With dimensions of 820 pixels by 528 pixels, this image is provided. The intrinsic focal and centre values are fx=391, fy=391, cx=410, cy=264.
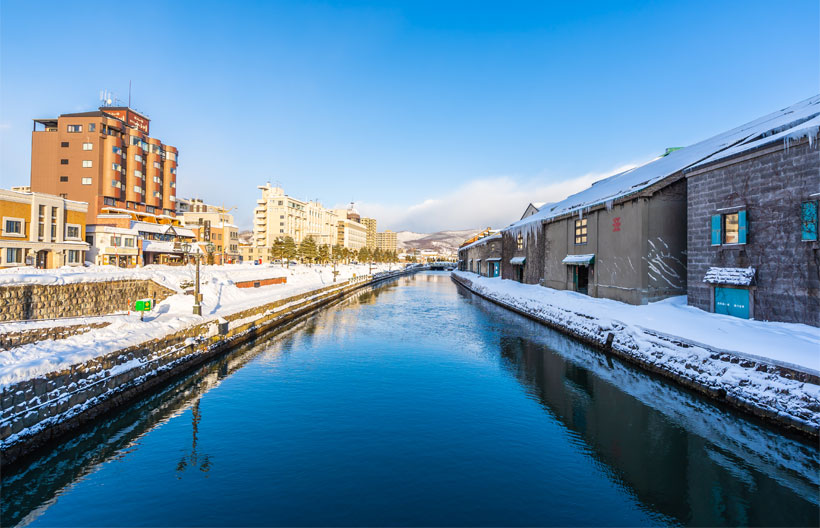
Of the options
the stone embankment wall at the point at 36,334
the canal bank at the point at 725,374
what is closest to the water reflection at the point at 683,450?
the canal bank at the point at 725,374

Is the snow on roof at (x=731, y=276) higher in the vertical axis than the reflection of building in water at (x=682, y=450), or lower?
higher

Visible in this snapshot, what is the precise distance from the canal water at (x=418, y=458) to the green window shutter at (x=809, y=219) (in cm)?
690

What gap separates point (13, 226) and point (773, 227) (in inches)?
2236

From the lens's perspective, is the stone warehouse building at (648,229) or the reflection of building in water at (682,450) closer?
the reflection of building in water at (682,450)

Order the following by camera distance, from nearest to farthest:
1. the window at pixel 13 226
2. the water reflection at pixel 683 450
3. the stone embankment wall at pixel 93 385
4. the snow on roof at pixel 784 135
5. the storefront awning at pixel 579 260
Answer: the water reflection at pixel 683 450
the stone embankment wall at pixel 93 385
the snow on roof at pixel 784 135
the storefront awning at pixel 579 260
the window at pixel 13 226

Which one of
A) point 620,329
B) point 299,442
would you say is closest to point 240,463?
point 299,442

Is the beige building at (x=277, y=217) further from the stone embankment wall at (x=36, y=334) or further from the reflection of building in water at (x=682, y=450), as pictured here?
the reflection of building in water at (x=682, y=450)

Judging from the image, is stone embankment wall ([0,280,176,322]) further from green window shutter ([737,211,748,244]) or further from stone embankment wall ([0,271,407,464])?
green window shutter ([737,211,748,244])

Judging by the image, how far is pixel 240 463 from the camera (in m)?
9.62

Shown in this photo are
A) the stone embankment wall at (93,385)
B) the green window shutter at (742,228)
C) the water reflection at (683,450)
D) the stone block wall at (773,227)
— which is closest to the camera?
the water reflection at (683,450)

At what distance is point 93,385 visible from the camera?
38.7 feet

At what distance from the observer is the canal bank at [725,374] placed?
10680mm

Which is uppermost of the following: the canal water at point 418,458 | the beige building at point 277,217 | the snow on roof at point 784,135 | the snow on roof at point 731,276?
the beige building at point 277,217

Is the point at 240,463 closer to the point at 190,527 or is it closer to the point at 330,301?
the point at 190,527
